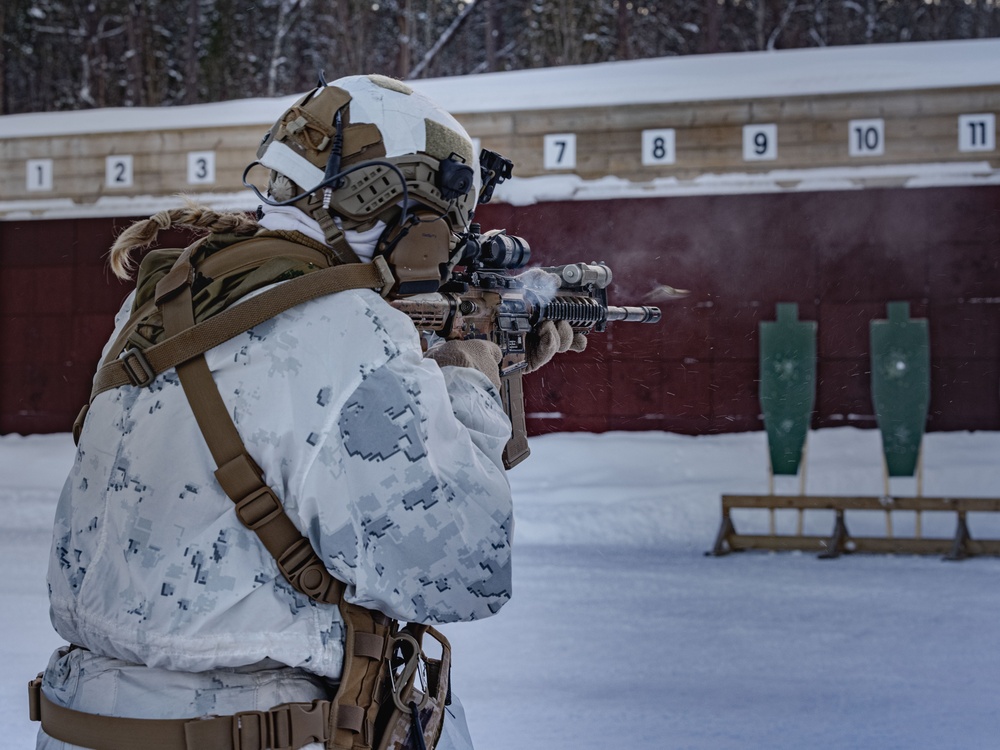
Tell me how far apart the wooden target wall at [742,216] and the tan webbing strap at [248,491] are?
7527 mm

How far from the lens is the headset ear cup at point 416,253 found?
5.19 ft

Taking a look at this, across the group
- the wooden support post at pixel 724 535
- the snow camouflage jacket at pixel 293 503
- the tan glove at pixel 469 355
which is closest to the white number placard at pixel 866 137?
the wooden support post at pixel 724 535

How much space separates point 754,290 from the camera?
346 inches

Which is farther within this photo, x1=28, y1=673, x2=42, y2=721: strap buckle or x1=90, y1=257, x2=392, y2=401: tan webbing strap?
x1=28, y1=673, x2=42, y2=721: strap buckle

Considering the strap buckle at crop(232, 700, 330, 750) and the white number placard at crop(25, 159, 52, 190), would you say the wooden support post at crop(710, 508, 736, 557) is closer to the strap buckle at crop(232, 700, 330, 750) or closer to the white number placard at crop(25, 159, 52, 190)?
the strap buckle at crop(232, 700, 330, 750)

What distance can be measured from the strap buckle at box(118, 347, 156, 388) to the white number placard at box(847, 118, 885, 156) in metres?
8.02

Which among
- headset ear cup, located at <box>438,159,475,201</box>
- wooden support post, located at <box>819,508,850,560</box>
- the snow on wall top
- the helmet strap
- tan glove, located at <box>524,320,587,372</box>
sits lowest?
wooden support post, located at <box>819,508,850,560</box>

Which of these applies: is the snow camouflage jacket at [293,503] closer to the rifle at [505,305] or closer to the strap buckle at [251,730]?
the strap buckle at [251,730]

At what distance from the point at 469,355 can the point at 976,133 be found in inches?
306

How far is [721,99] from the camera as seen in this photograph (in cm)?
865

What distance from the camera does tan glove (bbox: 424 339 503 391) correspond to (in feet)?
5.57

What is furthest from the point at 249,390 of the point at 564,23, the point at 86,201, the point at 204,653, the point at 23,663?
the point at 564,23

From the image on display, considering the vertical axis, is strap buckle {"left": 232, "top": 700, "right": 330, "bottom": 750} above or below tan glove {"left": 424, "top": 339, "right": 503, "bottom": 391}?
below

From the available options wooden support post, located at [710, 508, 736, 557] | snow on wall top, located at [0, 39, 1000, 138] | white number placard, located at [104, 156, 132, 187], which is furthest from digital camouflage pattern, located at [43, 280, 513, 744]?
white number placard, located at [104, 156, 132, 187]
